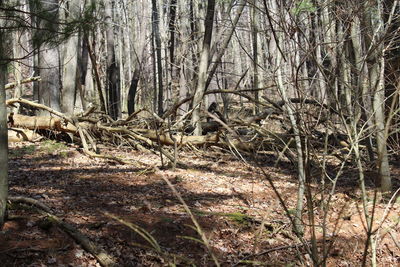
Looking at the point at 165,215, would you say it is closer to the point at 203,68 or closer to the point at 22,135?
the point at 203,68

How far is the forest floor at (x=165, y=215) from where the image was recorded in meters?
4.28

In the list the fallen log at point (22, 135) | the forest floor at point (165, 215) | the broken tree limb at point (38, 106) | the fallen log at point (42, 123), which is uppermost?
the broken tree limb at point (38, 106)

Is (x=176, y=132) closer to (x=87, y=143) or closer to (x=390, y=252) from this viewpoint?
(x=87, y=143)

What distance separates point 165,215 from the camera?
5.55 metres

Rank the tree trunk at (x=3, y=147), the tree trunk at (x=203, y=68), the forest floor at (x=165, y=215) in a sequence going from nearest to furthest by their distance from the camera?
the tree trunk at (x=3, y=147), the forest floor at (x=165, y=215), the tree trunk at (x=203, y=68)

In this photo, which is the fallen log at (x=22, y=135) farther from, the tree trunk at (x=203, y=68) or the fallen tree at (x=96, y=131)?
the tree trunk at (x=203, y=68)

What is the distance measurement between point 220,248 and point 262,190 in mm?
2376

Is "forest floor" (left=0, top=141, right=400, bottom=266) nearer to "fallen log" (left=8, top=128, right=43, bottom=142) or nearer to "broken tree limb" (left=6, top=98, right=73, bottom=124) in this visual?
"fallen log" (left=8, top=128, right=43, bottom=142)

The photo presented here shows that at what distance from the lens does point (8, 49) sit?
4176 mm

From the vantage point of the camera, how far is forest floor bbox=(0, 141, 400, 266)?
14.0 feet

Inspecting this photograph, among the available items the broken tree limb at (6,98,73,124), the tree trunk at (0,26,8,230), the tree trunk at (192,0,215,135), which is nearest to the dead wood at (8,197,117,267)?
the tree trunk at (0,26,8,230)

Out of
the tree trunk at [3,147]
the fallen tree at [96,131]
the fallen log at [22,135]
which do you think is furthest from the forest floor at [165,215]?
the fallen log at [22,135]

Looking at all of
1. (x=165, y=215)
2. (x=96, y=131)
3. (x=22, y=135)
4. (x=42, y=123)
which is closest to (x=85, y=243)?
(x=165, y=215)

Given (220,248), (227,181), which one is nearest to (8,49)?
(220,248)
